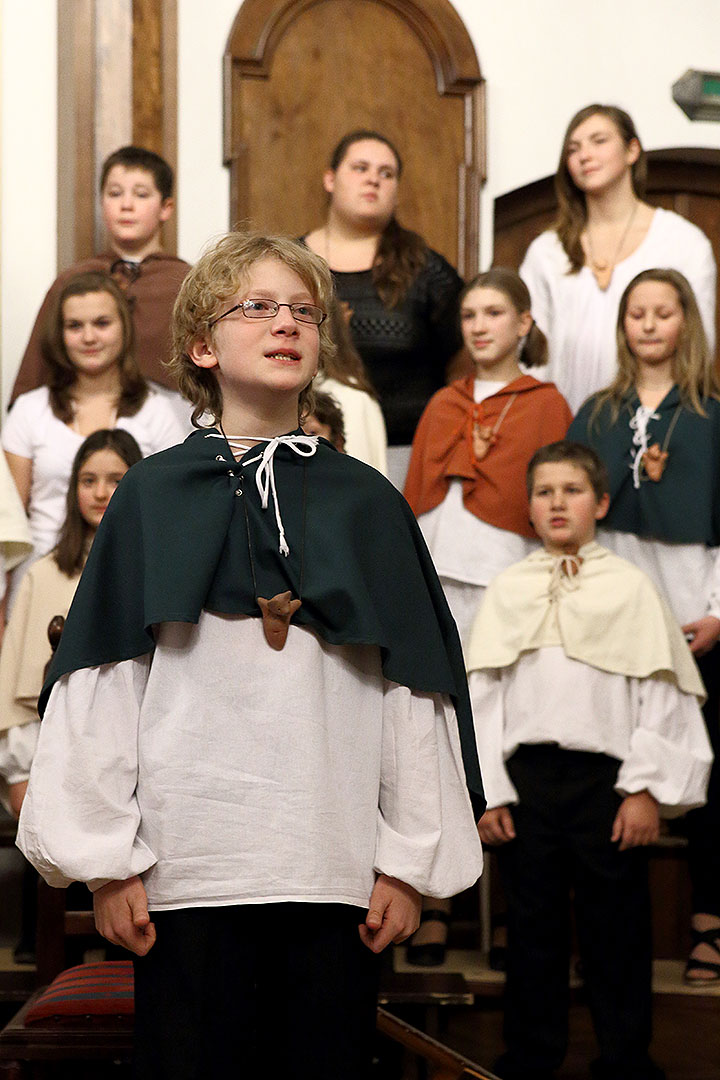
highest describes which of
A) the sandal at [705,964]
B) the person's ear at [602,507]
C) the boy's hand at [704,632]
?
the person's ear at [602,507]

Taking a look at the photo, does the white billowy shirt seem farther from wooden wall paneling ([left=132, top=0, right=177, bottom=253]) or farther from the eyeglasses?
the eyeglasses

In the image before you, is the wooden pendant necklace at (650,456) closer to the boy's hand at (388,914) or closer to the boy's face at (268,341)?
the boy's face at (268,341)

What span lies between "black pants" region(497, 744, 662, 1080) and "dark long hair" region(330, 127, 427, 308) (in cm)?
151

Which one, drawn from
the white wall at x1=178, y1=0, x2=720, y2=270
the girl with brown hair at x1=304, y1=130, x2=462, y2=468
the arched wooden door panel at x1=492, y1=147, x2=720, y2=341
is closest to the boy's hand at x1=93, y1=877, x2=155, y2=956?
the girl with brown hair at x1=304, y1=130, x2=462, y2=468

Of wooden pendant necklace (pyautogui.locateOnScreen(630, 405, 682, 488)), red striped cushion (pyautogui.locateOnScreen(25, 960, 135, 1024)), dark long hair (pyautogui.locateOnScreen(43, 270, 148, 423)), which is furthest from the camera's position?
dark long hair (pyautogui.locateOnScreen(43, 270, 148, 423))

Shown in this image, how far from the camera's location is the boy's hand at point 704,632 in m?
3.67

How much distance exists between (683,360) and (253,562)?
228 cm

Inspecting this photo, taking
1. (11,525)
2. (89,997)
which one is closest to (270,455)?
(89,997)

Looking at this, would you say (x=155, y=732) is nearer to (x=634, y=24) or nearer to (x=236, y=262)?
(x=236, y=262)

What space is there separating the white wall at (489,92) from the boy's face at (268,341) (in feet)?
10.00

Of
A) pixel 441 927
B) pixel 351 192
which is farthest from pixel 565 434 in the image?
pixel 441 927

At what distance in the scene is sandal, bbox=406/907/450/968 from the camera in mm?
3652

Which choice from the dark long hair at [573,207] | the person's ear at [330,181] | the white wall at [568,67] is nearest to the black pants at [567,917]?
the dark long hair at [573,207]

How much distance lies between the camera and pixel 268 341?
77.0 inches
